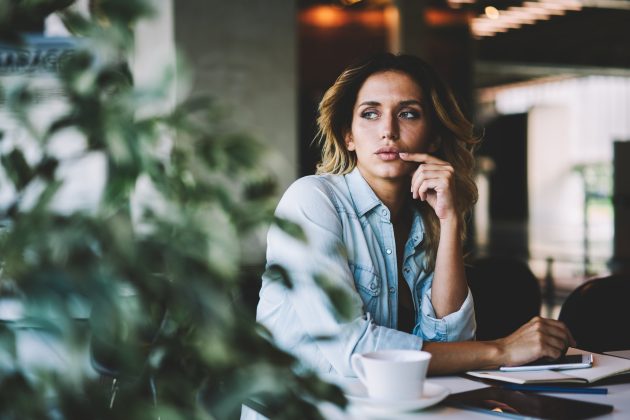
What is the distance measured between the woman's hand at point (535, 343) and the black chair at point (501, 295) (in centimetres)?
94

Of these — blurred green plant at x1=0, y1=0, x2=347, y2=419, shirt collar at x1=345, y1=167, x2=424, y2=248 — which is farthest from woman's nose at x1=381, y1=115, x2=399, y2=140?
blurred green plant at x1=0, y1=0, x2=347, y2=419

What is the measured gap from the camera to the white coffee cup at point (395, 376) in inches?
52.1

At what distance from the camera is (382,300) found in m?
2.07

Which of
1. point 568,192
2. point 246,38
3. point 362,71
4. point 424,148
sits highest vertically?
point 246,38

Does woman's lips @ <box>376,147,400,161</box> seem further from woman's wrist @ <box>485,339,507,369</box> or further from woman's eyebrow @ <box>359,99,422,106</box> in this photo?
woman's wrist @ <box>485,339,507,369</box>

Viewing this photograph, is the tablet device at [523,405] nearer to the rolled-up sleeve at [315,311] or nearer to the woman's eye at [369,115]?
the rolled-up sleeve at [315,311]

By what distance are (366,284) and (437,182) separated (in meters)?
0.37

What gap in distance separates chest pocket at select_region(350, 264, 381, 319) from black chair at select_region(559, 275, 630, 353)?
36.7 inches

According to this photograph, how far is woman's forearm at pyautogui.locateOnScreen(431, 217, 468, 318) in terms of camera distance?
2.10m

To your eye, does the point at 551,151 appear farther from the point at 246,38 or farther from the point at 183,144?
the point at 183,144

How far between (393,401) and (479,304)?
1510mm

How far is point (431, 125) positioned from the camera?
2367 millimetres

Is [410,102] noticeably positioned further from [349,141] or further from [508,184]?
[508,184]

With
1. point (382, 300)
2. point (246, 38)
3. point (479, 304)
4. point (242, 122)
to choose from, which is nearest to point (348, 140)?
point (382, 300)
